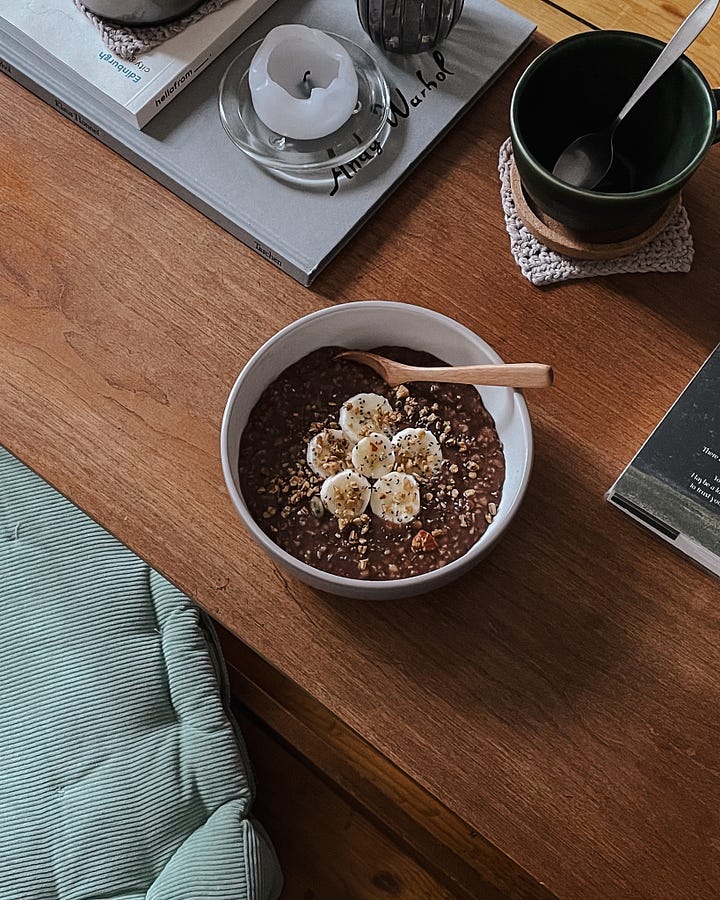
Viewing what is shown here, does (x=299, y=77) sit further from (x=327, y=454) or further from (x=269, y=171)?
(x=327, y=454)

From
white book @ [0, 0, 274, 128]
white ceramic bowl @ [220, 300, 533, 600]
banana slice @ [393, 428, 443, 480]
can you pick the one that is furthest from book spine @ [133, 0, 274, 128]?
banana slice @ [393, 428, 443, 480]

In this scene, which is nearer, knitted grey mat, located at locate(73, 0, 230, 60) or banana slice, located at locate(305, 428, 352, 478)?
banana slice, located at locate(305, 428, 352, 478)

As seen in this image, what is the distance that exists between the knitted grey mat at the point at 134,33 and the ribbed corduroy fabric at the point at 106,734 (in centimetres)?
40

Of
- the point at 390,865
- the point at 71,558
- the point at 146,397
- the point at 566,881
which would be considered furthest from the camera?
the point at 390,865

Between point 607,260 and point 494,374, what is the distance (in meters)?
0.18

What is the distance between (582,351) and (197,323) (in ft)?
1.00

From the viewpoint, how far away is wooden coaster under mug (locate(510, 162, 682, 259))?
0.75 metres

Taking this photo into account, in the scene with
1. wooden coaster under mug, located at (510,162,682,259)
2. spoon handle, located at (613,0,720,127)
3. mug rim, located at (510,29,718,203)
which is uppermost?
spoon handle, located at (613,0,720,127)

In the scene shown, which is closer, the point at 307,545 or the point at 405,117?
the point at 307,545

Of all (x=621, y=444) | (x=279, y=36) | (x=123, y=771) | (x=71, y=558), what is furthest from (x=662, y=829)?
(x=279, y=36)

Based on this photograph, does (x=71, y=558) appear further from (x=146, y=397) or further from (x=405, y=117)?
(x=405, y=117)

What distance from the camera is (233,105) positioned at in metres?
0.81

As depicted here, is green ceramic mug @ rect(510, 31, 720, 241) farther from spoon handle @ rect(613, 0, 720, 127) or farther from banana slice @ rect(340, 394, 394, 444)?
banana slice @ rect(340, 394, 394, 444)

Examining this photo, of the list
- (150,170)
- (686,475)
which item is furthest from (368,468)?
(150,170)
